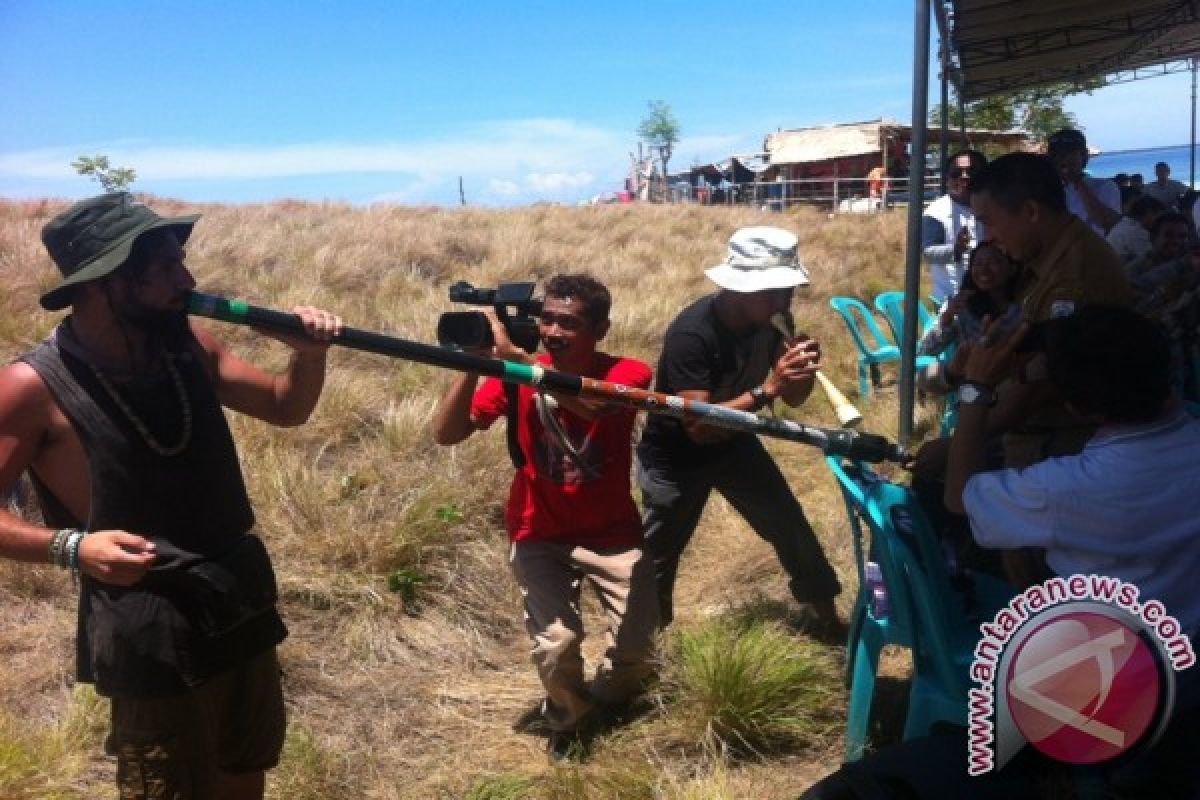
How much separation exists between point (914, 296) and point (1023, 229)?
1527 mm

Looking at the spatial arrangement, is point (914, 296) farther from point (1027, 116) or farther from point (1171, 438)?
point (1027, 116)

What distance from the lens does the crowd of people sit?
1939 millimetres

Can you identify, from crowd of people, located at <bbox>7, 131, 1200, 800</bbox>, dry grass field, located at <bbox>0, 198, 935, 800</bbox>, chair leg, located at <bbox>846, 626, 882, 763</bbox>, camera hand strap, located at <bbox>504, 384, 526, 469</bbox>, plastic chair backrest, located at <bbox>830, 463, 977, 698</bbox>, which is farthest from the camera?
camera hand strap, located at <bbox>504, 384, 526, 469</bbox>

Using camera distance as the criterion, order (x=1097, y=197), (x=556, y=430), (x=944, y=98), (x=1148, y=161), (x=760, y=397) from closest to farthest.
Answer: (x=760, y=397) < (x=556, y=430) < (x=1097, y=197) < (x=944, y=98) < (x=1148, y=161)

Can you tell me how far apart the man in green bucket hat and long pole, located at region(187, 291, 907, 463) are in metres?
0.12

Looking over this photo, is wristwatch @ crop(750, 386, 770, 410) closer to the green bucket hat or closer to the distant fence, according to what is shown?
the green bucket hat

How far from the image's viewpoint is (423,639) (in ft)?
13.6

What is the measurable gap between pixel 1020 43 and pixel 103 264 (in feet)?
33.0

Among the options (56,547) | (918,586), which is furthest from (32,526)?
(918,586)

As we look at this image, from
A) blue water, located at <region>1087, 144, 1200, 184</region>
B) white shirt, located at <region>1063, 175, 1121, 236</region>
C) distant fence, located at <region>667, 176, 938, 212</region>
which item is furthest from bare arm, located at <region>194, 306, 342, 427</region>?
distant fence, located at <region>667, 176, 938, 212</region>

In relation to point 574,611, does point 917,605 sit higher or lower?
higher

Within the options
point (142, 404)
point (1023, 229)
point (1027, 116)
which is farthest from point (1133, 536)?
point (1027, 116)

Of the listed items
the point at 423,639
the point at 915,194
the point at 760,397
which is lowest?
the point at 423,639

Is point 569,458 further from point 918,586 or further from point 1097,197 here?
point 1097,197
